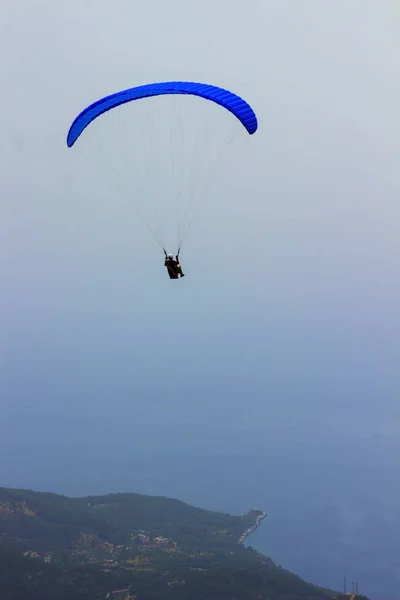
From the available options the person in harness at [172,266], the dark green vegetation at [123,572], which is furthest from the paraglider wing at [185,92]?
the dark green vegetation at [123,572]

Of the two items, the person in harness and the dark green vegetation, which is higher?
the person in harness

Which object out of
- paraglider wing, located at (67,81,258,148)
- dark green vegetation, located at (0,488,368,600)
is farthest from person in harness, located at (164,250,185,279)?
dark green vegetation, located at (0,488,368,600)

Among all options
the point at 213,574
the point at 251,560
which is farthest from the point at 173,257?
the point at 251,560

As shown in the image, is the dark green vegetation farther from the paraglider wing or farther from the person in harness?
the paraglider wing

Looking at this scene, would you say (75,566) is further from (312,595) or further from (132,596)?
(312,595)

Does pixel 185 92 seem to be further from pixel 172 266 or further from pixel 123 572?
pixel 123 572

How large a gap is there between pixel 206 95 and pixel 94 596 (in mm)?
136210

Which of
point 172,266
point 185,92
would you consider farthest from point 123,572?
point 185,92

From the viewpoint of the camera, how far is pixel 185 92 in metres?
35.0

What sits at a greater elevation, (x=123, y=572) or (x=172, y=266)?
(x=172, y=266)

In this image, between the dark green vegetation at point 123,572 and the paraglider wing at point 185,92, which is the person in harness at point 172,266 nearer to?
the paraglider wing at point 185,92

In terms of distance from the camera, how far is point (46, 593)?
140 meters

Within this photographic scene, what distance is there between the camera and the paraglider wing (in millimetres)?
35562

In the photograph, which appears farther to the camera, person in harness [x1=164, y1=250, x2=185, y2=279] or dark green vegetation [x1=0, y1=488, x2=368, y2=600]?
dark green vegetation [x1=0, y1=488, x2=368, y2=600]
